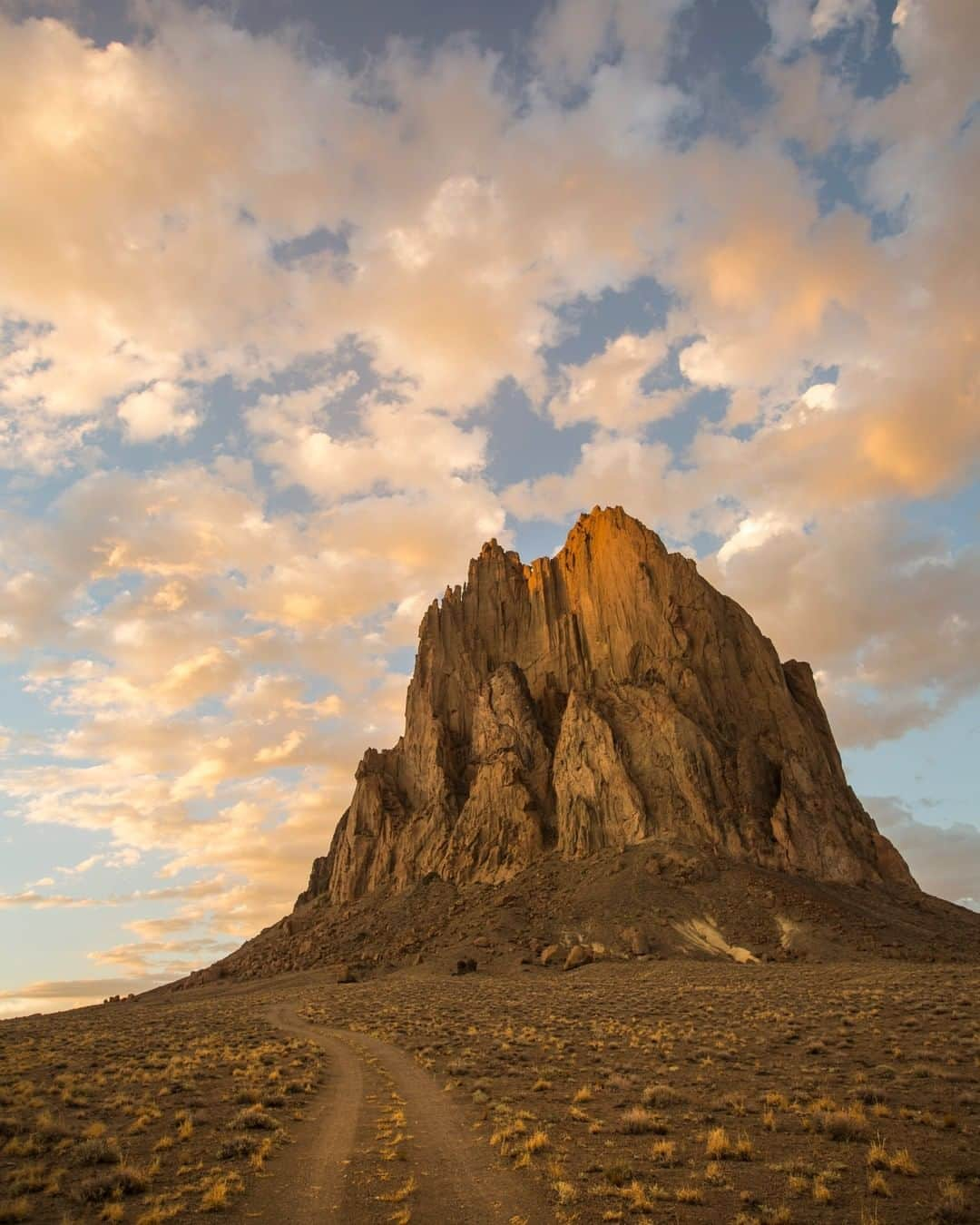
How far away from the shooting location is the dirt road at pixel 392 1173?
11.4 m

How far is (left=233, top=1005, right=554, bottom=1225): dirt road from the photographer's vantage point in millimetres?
11422

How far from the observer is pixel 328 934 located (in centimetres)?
8819

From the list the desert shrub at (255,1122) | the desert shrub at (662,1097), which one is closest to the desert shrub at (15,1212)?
the desert shrub at (255,1122)

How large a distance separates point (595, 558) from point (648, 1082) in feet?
322

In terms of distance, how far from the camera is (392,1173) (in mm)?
13273

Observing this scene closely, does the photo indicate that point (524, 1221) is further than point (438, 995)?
No

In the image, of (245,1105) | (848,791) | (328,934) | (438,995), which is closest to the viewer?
(245,1105)

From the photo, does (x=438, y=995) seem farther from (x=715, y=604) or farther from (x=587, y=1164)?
(x=715, y=604)

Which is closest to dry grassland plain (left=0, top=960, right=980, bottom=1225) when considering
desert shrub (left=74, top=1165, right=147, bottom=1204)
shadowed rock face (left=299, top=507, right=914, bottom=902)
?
desert shrub (left=74, top=1165, right=147, bottom=1204)

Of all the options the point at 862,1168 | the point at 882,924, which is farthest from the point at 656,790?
the point at 862,1168

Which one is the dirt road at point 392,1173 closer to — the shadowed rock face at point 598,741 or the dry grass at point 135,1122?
the dry grass at point 135,1122

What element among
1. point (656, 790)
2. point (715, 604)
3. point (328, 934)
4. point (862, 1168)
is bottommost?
point (862, 1168)

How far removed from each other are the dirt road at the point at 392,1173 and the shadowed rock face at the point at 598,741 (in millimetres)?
69710

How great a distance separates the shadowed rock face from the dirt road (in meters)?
69.7
